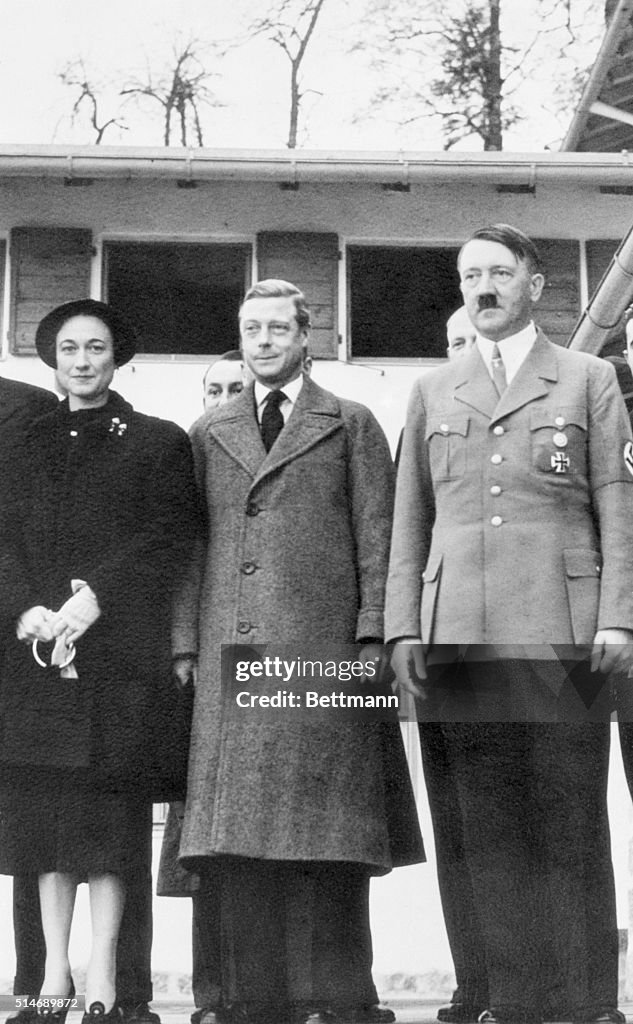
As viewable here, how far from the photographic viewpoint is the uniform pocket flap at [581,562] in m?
2.55

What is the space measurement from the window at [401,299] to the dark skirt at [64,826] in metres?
1.35

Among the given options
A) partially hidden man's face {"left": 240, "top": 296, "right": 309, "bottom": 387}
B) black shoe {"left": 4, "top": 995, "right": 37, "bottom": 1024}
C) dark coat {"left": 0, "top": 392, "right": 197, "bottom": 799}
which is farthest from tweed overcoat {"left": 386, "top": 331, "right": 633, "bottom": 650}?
black shoe {"left": 4, "top": 995, "right": 37, "bottom": 1024}

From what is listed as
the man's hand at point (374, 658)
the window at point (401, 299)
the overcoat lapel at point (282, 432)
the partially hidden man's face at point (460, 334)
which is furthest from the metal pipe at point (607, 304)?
the man's hand at point (374, 658)

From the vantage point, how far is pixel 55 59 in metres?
3.66

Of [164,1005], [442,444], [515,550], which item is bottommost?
[164,1005]

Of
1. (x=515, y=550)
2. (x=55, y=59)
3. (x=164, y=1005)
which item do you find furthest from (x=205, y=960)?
(x=55, y=59)

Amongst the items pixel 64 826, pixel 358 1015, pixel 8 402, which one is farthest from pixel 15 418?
pixel 358 1015

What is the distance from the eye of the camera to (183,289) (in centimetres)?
371

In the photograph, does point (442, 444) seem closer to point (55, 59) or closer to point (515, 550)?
point (515, 550)

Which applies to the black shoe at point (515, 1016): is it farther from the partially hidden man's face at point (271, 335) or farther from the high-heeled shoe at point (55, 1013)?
the partially hidden man's face at point (271, 335)

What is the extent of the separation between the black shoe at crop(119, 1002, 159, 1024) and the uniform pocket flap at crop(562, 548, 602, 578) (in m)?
1.01

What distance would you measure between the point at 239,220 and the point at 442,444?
1443 mm

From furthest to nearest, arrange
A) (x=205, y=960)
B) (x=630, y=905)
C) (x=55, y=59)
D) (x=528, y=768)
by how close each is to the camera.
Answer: (x=55, y=59)
(x=630, y=905)
(x=205, y=960)
(x=528, y=768)

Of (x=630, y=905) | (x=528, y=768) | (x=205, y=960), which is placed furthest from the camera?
(x=630, y=905)
